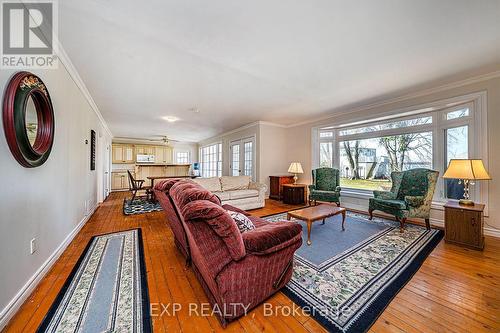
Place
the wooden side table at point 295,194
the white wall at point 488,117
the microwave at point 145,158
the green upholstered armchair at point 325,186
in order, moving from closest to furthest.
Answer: the white wall at point 488,117, the green upholstered armchair at point 325,186, the wooden side table at point 295,194, the microwave at point 145,158

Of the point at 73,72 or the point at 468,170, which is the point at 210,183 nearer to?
the point at 73,72

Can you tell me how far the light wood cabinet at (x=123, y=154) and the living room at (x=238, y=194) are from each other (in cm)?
462

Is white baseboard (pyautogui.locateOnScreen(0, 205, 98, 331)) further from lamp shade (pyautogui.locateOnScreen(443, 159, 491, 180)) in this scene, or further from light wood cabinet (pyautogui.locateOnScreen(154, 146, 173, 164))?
light wood cabinet (pyautogui.locateOnScreen(154, 146, 173, 164))

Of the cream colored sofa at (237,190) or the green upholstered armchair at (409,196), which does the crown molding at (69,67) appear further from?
the green upholstered armchair at (409,196)

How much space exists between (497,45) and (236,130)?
579cm

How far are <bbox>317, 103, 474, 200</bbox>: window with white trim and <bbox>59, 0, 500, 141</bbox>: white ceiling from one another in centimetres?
79

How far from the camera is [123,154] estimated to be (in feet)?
27.0

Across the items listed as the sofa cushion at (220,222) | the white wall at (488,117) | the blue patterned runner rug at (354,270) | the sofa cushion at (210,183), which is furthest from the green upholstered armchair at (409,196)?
the sofa cushion at (210,183)

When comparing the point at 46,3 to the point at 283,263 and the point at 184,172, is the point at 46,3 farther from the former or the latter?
the point at 184,172

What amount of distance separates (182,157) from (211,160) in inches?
77.6

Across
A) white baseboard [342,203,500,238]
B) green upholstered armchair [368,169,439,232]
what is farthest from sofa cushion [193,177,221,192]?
white baseboard [342,203,500,238]

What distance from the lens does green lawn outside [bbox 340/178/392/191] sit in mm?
4148

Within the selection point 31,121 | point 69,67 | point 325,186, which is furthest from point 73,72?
point 325,186

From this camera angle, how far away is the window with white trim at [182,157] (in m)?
9.87
